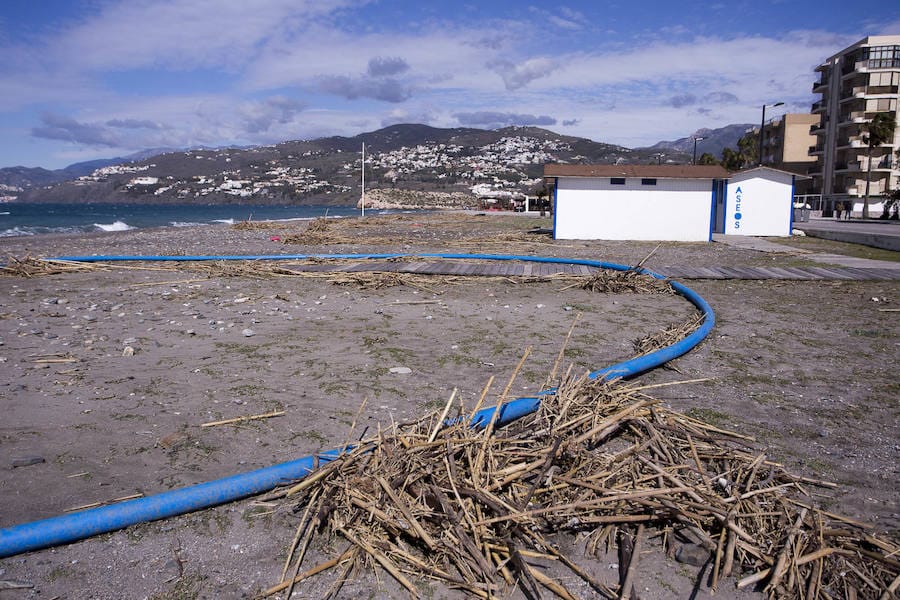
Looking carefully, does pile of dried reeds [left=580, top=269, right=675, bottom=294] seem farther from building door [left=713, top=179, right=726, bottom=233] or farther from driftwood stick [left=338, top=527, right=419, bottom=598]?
building door [left=713, top=179, right=726, bottom=233]

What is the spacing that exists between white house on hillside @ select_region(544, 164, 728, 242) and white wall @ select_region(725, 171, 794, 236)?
3796 millimetres

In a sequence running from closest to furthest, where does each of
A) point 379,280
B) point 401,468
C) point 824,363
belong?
point 401,468
point 824,363
point 379,280

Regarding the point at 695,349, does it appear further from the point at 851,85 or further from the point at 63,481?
the point at 851,85

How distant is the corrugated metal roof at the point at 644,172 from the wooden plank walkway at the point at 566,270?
11.3 meters

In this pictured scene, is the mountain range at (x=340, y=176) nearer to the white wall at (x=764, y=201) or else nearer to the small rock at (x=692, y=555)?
the white wall at (x=764, y=201)

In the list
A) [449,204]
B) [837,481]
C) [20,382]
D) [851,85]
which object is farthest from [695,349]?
[449,204]

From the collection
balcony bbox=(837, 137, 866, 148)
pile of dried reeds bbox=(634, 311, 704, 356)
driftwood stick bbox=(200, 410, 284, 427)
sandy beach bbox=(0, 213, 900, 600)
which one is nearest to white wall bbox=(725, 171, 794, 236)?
sandy beach bbox=(0, 213, 900, 600)

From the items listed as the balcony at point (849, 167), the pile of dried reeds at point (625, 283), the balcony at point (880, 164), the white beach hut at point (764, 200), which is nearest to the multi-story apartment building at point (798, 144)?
the balcony at point (849, 167)

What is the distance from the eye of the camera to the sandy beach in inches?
114

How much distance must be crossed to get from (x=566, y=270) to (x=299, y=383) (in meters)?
8.56

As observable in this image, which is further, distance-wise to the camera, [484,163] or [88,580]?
[484,163]

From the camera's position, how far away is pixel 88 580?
2639 millimetres

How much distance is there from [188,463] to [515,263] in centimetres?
1118

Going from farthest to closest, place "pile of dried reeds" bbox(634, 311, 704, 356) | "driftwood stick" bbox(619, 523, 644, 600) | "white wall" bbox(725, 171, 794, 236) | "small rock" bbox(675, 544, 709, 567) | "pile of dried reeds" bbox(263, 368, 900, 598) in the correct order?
"white wall" bbox(725, 171, 794, 236), "pile of dried reeds" bbox(634, 311, 704, 356), "small rock" bbox(675, 544, 709, 567), "pile of dried reeds" bbox(263, 368, 900, 598), "driftwood stick" bbox(619, 523, 644, 600)
